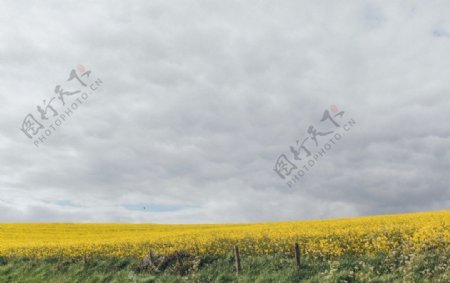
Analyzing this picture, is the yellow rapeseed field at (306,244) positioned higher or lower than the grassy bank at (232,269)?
higher

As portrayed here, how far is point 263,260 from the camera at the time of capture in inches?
1096

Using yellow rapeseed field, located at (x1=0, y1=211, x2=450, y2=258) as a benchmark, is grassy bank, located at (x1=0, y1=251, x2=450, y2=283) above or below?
below

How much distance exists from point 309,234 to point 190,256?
8363mm

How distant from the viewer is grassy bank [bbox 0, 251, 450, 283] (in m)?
22.7

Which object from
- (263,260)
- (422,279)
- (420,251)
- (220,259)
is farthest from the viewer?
(220,259)

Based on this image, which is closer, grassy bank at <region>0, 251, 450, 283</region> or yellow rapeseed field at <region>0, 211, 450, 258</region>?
grassy bank at <region>0, 251, 450, 283</region>

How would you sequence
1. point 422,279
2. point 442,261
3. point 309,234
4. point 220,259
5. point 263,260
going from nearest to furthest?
point 422,279 < point 442,261 < point 263,260 < point 220,259 < point 309,234

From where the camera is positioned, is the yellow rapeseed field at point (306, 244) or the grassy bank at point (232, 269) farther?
the yellow rapeseed field at point (306, 244)

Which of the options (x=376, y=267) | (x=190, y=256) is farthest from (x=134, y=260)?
(x=376, y=267)

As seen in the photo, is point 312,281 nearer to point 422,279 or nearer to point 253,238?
point 422,279

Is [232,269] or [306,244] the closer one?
[232,269]

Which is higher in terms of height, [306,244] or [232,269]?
[306,244]

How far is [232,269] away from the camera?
2805 centimetres

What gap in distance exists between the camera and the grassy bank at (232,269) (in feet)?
74.5
